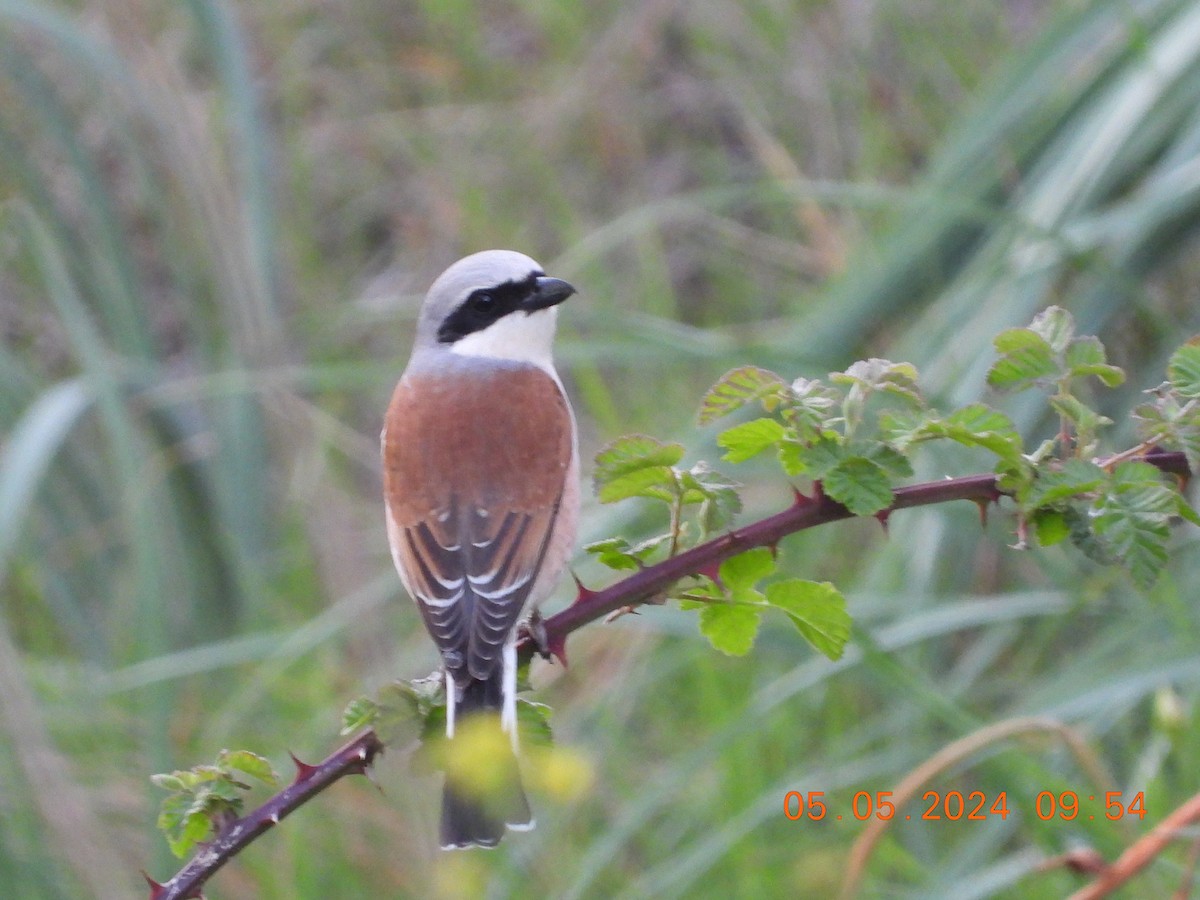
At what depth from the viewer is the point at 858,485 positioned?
4.38 feet

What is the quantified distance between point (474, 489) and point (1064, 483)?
1222mm

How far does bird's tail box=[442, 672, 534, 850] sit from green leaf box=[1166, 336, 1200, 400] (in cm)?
68

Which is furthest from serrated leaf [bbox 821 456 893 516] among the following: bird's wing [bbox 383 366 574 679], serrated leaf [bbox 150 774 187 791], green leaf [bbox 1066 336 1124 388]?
bird's wing [bbox 383 366 574 679]

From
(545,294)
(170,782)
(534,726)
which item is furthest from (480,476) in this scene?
(170,782)

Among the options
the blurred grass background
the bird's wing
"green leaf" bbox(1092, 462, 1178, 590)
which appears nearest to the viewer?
"green leaf" bbox(1092, 462, 1178, 590)

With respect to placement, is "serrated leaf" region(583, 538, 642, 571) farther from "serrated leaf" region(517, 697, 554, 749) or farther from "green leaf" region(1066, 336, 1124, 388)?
"green leaf" region(1066, 336, 1124, 388)

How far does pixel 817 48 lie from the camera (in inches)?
231

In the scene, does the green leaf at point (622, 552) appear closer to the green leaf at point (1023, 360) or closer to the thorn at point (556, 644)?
the thorn at point (556, 644)

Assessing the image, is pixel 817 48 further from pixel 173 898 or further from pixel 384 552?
pixel 173 898

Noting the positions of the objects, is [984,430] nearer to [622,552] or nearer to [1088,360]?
[1088,360]

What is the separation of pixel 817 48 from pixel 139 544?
345 cm

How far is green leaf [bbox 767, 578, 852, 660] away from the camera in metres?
1.41

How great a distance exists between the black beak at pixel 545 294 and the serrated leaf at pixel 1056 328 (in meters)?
1.25

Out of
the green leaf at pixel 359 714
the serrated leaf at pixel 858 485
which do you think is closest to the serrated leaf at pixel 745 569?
the serrated leaf at pixel 858 485
